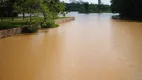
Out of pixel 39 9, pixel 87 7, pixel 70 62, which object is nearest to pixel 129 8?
pixel 39 9

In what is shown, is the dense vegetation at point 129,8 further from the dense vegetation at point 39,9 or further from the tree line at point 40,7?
the tree line at point 40,7

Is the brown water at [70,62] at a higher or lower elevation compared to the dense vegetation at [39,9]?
lower

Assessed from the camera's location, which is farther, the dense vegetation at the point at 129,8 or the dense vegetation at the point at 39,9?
the dense vegetation at the point at 129,8

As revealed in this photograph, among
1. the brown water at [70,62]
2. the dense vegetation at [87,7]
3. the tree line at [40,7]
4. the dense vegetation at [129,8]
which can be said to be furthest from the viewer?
the dense vegetation at [87,7]

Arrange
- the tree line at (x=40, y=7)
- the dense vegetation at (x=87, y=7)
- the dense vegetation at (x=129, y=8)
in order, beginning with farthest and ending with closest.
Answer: the dense vegetation at (x=87, y=7) < the dense vegetation at (x=129, y=8) < the tree line at (x=40, y=7)

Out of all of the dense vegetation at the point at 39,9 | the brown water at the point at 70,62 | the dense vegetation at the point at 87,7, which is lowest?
the brown water at the point at 70,62

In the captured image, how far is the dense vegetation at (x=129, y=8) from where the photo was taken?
38.8 meters

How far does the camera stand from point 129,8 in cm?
4147

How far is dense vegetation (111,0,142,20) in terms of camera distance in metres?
38.8

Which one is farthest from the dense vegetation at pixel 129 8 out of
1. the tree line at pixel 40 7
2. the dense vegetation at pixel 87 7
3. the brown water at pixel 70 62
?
the dense vegetation at pixel 87 7

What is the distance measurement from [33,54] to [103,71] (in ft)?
13.8

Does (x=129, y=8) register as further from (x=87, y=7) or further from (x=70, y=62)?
(x=87, y=7)

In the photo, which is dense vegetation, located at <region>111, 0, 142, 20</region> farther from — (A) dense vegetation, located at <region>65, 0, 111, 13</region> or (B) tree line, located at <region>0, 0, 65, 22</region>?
(A) dense vegetation, located at <region>65, 0, 111, 13</region>

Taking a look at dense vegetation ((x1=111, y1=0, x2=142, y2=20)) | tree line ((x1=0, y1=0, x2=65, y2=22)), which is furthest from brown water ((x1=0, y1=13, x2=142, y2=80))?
dense vegetation ((x1=111, y1=0, x2=142, y2=20))
